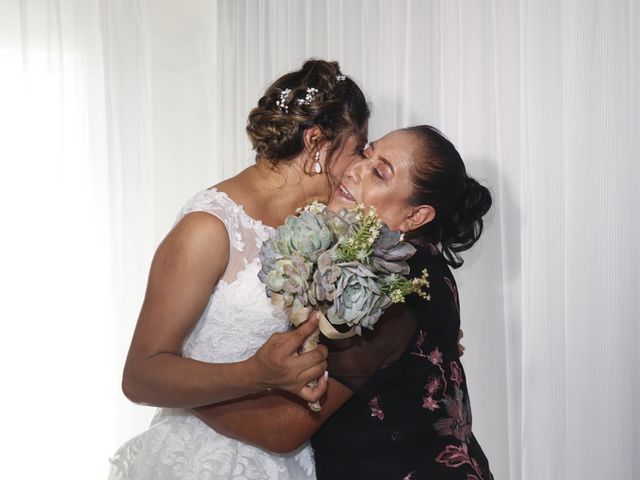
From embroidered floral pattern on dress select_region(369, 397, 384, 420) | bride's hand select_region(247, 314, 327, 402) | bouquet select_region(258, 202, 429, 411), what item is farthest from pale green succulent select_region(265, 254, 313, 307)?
embroidered floral pattern on dress select_region(369, 397, 384, 420)

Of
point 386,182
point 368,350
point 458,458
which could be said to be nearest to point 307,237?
point 368,350

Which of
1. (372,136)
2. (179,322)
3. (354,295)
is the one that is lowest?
(179,322)

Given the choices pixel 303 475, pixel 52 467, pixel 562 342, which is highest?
pixel 562 342

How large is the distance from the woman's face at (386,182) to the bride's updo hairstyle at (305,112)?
120 mm

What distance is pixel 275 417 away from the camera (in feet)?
5.65

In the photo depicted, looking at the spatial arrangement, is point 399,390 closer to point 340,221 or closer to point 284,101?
point 340,221

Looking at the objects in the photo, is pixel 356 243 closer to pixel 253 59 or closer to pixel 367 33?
pixel 367 33

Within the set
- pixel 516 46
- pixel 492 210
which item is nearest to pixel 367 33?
pixel 516 46

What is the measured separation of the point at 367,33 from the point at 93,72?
58.1 inches

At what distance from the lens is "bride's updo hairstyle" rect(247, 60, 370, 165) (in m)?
1.98

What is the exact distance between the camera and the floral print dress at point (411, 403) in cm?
158

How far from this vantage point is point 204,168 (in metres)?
4.23

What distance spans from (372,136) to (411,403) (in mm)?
1682

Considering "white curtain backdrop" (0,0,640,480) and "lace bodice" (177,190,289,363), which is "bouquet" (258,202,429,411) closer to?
"lace bodice" (177,190,289,363)
